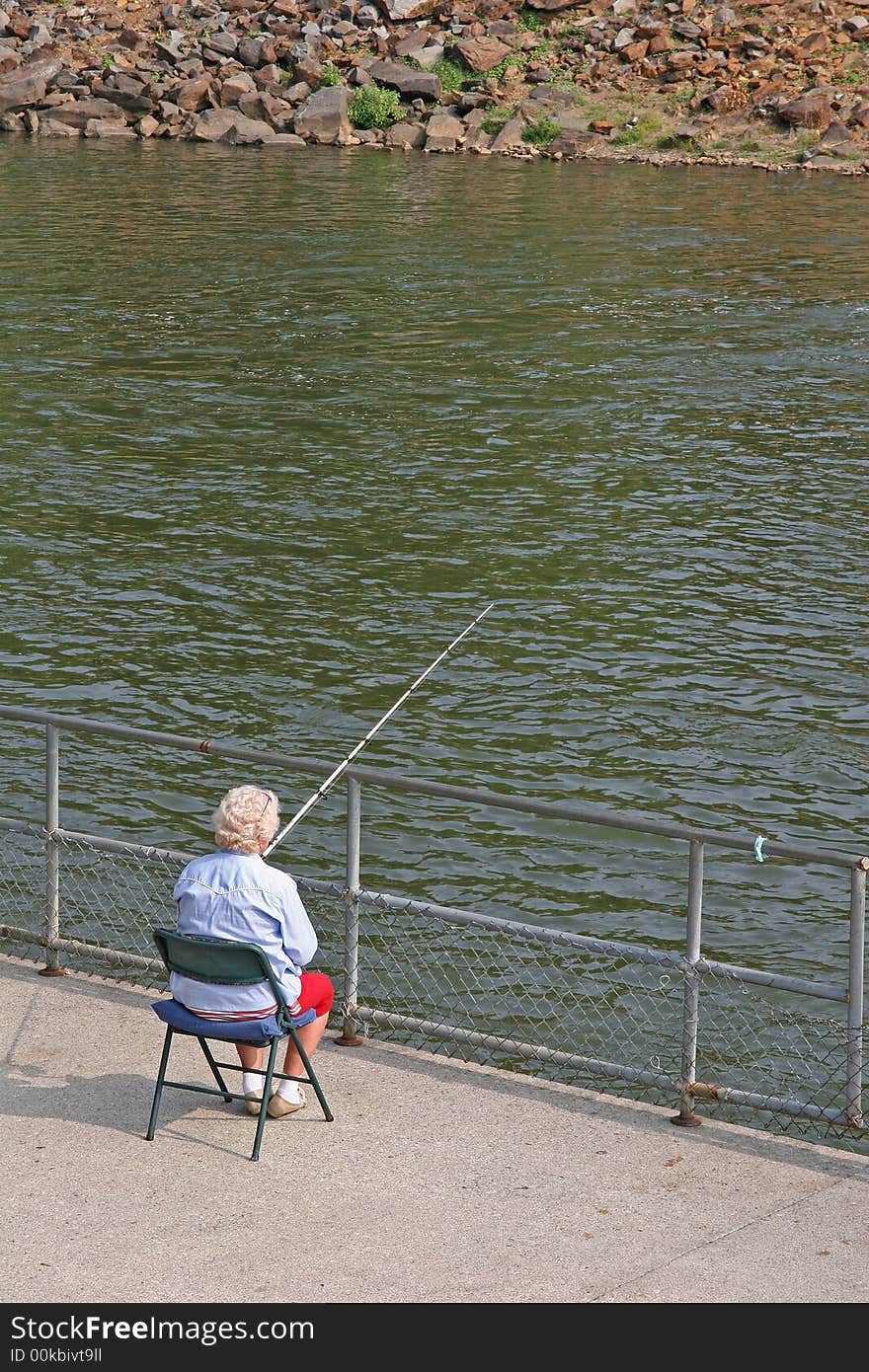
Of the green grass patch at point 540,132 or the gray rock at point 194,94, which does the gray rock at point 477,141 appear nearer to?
the green grass patch at point 540,132

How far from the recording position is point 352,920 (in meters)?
7.81

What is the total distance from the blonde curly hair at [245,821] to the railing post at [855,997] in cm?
217

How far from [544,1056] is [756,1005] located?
8.81 ft

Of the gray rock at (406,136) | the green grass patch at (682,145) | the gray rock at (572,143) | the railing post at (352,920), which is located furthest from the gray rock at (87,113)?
the railing post at (352,920)

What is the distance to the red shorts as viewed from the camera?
22.8 ft

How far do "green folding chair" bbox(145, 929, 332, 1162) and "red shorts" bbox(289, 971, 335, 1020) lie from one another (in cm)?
5

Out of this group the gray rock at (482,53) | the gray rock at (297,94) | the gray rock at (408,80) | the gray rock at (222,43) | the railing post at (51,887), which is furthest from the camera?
the gray rock at (222,43)

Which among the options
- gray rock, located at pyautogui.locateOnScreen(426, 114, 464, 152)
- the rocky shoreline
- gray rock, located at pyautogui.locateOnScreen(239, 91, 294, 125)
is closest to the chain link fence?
the rocky shoreline

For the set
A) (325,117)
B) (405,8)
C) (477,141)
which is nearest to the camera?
(477,141)

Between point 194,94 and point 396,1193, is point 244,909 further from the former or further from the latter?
point 194,94

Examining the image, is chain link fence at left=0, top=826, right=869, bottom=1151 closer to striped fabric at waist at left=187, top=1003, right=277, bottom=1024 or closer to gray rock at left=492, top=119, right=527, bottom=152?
striped fabric at waist at left=187, top=1003, right=277, bottom=1024

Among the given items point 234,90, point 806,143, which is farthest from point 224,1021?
point 234,90

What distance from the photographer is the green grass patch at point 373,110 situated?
5538 cm

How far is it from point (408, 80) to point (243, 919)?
2081 inches
